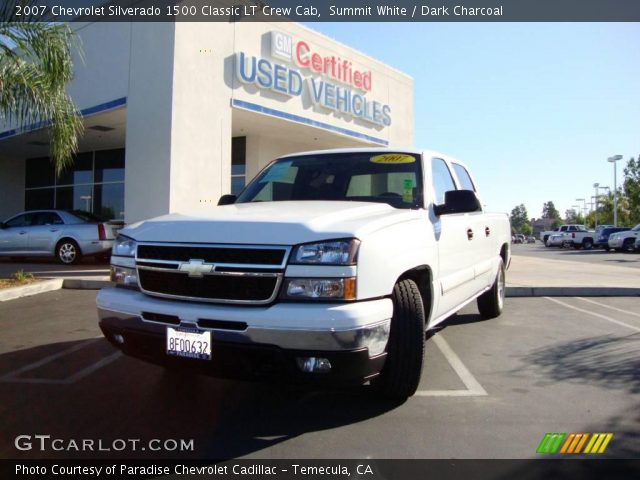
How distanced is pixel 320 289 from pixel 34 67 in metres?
8.29

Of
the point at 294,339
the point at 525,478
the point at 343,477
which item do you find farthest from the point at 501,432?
the point at 294,339

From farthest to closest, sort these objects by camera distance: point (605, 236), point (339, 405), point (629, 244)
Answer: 1. point (605, 236)
2. point (629, 244)
3. point (339, 405)

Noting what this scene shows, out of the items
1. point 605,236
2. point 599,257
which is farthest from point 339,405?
point 605,236

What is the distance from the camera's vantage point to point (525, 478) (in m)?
2.50

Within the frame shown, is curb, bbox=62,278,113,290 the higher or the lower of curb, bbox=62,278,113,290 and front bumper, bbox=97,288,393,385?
the lower

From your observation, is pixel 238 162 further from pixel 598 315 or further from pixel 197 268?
pixel 197 268

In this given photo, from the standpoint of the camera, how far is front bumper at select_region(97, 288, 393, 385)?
2.59 meters

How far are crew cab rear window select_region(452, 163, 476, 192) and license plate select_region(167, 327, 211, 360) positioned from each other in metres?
3.44

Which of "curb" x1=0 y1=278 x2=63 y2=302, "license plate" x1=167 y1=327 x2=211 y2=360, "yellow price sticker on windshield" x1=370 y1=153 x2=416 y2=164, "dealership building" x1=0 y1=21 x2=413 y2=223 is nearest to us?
"license plate" x1=167 y1=327 x2=211 y2=360

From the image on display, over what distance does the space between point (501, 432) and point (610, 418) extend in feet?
2.72

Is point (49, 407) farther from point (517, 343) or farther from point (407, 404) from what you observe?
point (517, 343)

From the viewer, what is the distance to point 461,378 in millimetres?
4066

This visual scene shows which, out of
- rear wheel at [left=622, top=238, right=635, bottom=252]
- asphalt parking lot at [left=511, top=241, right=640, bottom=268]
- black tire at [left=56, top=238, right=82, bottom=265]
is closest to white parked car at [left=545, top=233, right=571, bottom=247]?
asphalt parking lot at [left=511, top=241, right=640, bottom=268]

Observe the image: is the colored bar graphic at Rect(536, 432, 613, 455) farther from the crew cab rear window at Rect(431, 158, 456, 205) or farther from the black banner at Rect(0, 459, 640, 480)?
the crew cab rear window at Rect(431, 158, 456, 205)
